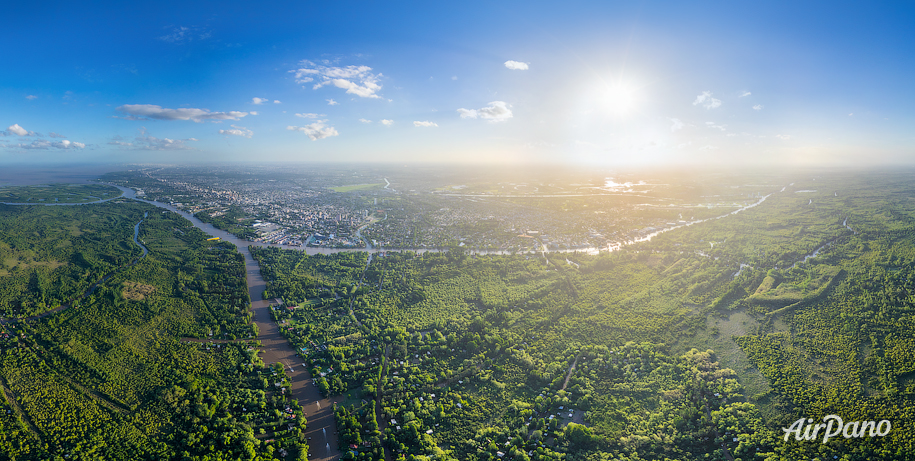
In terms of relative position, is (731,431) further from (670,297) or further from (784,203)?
(784,203)

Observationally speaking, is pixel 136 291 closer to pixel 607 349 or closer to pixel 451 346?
pixel 451 346

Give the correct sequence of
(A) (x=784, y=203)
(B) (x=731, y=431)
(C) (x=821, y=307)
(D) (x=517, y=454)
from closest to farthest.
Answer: (D) (x=517, y=454) → (B) (x=731, y=431) → (C) (x=821, y=307) → (A) (x=784, y=203)

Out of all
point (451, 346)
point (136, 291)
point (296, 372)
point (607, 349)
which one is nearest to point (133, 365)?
point (296, 372)

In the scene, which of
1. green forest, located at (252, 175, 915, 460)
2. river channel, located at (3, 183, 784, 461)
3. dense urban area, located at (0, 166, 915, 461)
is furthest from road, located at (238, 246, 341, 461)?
green forest, located at (252, 175, 915, 460)

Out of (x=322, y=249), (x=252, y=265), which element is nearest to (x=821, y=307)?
(x=322, y=249)

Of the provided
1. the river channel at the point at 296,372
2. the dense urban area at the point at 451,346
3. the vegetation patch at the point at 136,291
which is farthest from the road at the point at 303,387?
the vegetation patch at the point at 136,291

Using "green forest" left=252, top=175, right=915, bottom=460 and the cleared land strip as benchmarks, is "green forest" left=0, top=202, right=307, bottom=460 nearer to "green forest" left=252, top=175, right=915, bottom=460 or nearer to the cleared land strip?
the cleared land strip
